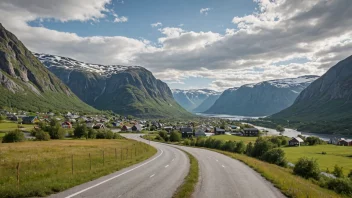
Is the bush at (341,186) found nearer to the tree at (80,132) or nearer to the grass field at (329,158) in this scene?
the grass field at (329,158)

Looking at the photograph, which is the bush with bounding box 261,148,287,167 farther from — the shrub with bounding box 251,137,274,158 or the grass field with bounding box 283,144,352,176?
the shrub with bounding box 251,137,274,158

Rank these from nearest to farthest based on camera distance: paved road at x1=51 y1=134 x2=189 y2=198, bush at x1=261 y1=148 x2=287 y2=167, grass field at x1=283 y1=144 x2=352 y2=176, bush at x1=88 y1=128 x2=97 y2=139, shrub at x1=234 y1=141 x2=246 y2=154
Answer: paved road at x1=51 y1=134 x2=189 y2=198 < bush at x1=261 y1=148 x2=287 y2=167 < grass field at x1=283 y1=144 x2=352 y2=176 < shrub at x1=234 y1=141 x2=246 y2=154 < bush at x1=88 y1=128 x2=97 y2=139

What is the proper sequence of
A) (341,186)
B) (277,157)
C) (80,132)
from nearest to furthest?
(341,186), (277,157), (80,132)

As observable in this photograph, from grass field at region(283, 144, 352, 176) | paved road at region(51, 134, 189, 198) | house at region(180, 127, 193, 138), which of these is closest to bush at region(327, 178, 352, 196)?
paved road at region(51, 134, 189, 198)

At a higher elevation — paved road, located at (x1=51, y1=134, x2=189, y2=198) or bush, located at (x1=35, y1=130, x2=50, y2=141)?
paved road, located at (x1=51, y1=134, x2=189, y2=198)

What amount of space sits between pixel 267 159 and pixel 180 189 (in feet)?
168

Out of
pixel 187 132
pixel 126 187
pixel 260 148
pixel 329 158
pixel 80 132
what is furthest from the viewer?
pixel 187 132

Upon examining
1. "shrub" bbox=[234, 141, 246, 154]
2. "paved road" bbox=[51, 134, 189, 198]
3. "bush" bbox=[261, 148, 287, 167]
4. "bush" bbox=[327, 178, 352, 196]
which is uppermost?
"paved road" bbox=[51, 134, 189, 198]

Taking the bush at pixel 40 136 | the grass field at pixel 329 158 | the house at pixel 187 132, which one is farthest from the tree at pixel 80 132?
the house at pixel 187 132

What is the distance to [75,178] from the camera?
917 inches

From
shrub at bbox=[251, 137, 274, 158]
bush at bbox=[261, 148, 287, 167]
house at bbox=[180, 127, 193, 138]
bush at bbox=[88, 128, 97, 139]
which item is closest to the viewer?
bush at bbox=[261, 148, 287, 167]

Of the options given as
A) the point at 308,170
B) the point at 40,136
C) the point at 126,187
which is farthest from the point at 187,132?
the point at 126,187

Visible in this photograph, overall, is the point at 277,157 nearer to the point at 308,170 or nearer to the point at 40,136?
the point at 308,170

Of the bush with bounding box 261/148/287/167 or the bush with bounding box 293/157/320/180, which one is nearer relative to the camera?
the bush with bounding box 293/157/320/180
